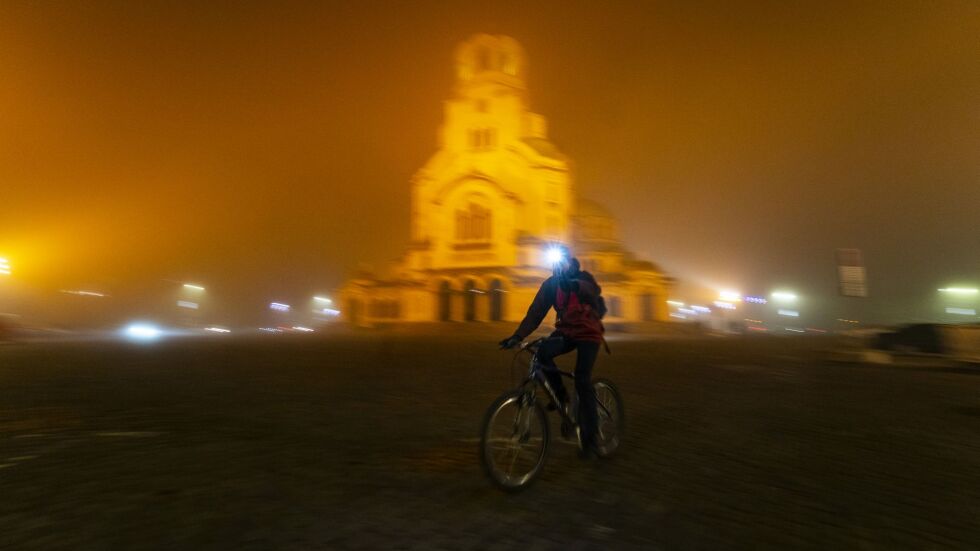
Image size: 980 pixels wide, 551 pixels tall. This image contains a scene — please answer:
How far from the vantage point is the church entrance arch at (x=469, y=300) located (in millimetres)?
44656

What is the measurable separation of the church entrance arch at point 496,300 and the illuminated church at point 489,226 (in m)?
0.07

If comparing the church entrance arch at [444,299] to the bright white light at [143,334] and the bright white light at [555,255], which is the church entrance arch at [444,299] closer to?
the bright white light at [143,334]

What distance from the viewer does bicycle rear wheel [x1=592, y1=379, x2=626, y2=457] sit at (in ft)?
17.2

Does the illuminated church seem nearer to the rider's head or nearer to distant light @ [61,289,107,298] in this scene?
distant light @ [61,289,107,298]

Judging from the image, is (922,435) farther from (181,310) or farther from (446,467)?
(181,310)

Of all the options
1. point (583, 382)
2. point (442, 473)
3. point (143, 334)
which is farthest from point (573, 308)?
point (143, 334)

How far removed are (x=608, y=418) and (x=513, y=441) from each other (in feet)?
4.41

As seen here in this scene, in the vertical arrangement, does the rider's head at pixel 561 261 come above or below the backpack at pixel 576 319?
above

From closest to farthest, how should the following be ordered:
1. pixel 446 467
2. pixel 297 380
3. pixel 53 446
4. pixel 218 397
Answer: pixel 446 467 < pixel 53 446 < pixel 218 397 < pixel 297 380

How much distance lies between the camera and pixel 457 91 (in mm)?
51250

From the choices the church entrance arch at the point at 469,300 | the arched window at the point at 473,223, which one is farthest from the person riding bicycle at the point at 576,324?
the arched window at the point at 473,223

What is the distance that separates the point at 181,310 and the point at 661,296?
57.2 meters

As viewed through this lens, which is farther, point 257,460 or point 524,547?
point 257,460

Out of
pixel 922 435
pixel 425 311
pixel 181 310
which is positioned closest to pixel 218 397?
pixel 922 435
